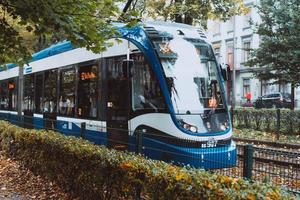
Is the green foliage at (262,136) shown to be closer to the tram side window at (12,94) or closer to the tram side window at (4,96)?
the tram side window at (12,94)

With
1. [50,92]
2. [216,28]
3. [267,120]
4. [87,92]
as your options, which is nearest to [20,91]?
[50,92]

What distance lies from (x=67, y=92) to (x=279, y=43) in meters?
12.4

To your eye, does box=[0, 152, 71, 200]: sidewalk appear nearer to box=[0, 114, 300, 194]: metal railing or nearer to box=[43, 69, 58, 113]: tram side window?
box=[0, 114, 300, 194]: metal railing

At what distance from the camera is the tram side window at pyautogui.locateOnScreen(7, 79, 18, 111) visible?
2177cm

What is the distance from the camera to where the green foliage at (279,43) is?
22281 millimetres

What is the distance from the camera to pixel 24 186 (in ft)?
31.2

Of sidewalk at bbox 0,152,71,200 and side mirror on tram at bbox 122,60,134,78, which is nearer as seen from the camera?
sidewalk at bbox 0,152,71,200

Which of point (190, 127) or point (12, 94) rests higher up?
point (12, 94)

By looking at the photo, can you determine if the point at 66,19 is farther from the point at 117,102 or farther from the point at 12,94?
the point at 12,94

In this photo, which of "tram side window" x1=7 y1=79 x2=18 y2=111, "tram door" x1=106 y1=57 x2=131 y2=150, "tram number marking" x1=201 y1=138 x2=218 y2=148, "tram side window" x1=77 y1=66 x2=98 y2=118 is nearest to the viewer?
"tram number marking" x1=201 y1=138 x2=218 y2=148

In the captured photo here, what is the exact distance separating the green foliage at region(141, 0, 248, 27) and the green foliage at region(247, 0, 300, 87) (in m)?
2.56

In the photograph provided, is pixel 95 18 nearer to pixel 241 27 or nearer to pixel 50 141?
pixel 50 141

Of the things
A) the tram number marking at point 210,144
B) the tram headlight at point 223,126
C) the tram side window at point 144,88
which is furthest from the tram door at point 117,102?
the tram headlight at point 223,126

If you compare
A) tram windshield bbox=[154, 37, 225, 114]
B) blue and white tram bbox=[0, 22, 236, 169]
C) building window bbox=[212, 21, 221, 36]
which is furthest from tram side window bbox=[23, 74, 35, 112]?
building window bbox=[212, 21, 221, 36]
